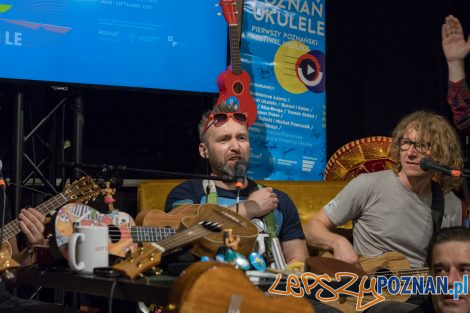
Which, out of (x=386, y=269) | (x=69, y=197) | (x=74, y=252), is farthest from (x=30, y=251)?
(x=386, y=269)

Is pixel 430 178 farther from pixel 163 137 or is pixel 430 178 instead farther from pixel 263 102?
pixel 163 137

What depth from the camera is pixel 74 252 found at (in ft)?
7.54

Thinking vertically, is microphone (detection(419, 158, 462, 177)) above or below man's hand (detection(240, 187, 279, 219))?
above

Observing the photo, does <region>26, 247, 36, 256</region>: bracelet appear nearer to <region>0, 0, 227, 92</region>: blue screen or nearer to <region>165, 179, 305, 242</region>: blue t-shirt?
<region>165, 179, 305, 242</region>: blue t-shirt

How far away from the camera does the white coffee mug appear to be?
2287mm

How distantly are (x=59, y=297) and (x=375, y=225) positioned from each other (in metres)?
1.97

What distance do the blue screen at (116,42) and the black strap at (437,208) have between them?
1835 mm

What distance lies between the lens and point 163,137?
5.87m

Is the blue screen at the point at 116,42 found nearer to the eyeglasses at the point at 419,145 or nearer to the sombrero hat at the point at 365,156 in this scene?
the sombrero hat at the point at 365,156

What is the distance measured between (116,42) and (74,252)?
9.62 ft

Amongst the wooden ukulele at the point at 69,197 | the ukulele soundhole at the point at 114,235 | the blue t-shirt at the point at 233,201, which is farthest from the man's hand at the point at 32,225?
the blue t-shirt at the point at 233,201

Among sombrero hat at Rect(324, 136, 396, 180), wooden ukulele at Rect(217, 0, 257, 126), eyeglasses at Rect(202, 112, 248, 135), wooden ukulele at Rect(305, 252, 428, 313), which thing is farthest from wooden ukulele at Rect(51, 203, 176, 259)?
wooden ukulele at Rect(217, 0, 257, 126)

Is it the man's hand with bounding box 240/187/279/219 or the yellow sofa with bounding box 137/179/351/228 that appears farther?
the yellow sofa with bounding box 137/179/351/228

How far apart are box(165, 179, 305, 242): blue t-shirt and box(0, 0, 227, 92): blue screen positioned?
1.32 meters
